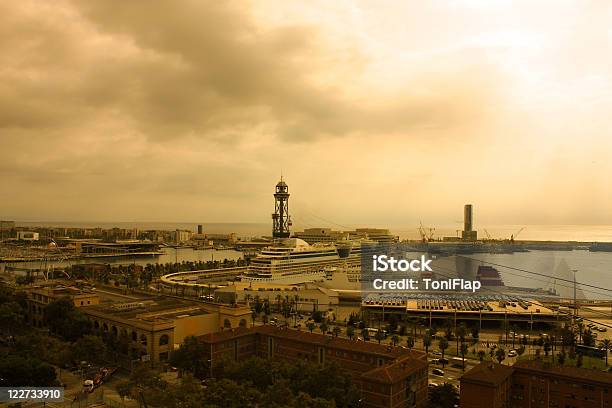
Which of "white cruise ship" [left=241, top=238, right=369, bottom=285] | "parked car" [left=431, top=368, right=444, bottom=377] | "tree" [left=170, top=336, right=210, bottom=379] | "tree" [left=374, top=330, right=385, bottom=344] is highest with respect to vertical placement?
"white cruise ship" [left=241, top=238, right=369, bottom=285]

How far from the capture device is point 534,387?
349 inches

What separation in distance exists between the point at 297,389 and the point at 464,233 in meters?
87.6

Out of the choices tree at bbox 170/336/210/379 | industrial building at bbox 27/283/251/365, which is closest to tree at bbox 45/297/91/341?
industrial building at bbox 27/283/251/365

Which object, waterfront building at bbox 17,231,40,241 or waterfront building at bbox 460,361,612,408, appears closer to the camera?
waterfront building at bbox 460,361,612,408

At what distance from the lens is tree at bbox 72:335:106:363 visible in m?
10.8

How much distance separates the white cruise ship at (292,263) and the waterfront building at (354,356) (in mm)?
11786

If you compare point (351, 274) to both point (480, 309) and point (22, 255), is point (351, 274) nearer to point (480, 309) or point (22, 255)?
point (480, 309)

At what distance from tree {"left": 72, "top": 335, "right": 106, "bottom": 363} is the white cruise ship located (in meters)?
12.4

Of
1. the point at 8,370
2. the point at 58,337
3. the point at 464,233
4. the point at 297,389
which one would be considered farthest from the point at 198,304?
the point at 464,233

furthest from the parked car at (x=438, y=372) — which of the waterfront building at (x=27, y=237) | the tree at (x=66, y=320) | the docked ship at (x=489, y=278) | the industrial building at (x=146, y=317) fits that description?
the waterfront building at (x=27, y=237)

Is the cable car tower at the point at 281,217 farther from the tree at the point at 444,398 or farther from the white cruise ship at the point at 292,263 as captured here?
the tree at the point at 444,398

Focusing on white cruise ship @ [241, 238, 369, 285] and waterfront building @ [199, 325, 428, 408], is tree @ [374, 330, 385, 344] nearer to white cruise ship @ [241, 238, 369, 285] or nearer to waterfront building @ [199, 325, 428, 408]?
waterfront building @ [199, 325, 428, 408]

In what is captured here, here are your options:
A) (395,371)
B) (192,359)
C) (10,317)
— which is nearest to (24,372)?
(192,359)

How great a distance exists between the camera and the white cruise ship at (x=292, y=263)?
2364 cm
